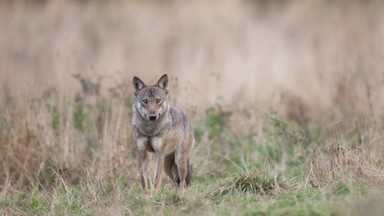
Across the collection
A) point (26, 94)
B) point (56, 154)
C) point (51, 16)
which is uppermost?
point (51, 16)

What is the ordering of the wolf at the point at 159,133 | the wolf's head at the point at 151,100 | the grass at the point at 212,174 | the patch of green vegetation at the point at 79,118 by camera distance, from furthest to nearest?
the patch of green vegetation at the point at 79,118 → the wolf at the point at 159,133 → the wolf's head at the point at 151,100 → the grass at the point at 212,174

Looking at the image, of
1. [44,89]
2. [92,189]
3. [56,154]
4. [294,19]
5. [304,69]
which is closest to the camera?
[92,189]

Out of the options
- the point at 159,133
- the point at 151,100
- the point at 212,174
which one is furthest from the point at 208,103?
the point at 151,100

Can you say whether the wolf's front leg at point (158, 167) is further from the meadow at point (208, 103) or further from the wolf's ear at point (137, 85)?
the wolf's ear at point (137, 85)

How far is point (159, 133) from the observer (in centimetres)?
856

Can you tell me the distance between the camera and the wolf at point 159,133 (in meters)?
8.45

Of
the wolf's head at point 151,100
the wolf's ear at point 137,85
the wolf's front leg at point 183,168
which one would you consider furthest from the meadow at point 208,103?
the wolf's ear at point 137,85

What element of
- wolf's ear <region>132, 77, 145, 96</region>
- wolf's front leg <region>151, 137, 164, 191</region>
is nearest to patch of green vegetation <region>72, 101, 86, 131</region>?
wolf's ear <region>132, 77, 145, 96</region>

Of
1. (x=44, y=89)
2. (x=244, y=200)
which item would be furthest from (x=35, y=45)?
(x=244, y=200)

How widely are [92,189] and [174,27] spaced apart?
9301mm

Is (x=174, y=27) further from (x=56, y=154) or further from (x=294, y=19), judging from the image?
(x=56, y=154)

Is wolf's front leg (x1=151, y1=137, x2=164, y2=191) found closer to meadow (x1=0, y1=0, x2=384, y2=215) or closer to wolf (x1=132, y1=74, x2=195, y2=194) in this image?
wolf (x1=132, y1=74, x2=195, y2=194)

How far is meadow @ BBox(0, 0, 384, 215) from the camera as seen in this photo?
7645 millimetres

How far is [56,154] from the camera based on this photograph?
10094 mm
